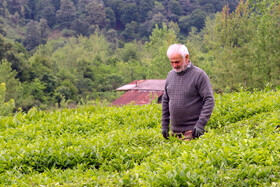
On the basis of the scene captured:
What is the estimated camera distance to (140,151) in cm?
473

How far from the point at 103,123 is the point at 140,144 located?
2290 millimetres

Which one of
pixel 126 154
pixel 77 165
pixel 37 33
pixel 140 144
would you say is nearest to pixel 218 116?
pixel 140 144

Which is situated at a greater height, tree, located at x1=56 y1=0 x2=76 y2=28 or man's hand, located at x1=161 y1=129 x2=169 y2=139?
tree, located at x1=56 y1=0 x2=76 y2=28

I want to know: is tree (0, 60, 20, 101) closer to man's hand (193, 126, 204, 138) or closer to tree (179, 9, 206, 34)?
man's hand (193, 126, 204, 138)

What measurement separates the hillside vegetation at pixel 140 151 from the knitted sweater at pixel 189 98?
0.91 ft

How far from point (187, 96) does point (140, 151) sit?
1054 mm

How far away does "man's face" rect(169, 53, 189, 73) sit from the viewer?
14.4 ft

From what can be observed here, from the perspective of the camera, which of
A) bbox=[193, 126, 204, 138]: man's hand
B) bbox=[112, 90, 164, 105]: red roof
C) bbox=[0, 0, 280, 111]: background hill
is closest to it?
bbox=[193, 126, 204, 138]: man's hand

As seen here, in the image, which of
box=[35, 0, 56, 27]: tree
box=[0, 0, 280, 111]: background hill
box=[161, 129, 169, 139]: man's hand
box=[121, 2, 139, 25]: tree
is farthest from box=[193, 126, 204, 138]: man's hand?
box=[121, 2, 139, 25]: tree

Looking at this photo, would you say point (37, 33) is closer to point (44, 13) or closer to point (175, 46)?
point (44, 13)

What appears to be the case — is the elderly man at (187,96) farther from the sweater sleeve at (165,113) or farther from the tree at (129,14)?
the tree at (129,14)

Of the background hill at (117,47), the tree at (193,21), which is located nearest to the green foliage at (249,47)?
the background hill at (117,47)

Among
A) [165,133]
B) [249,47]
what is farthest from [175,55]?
[249,47]

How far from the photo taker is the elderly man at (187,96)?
4.36 metres
